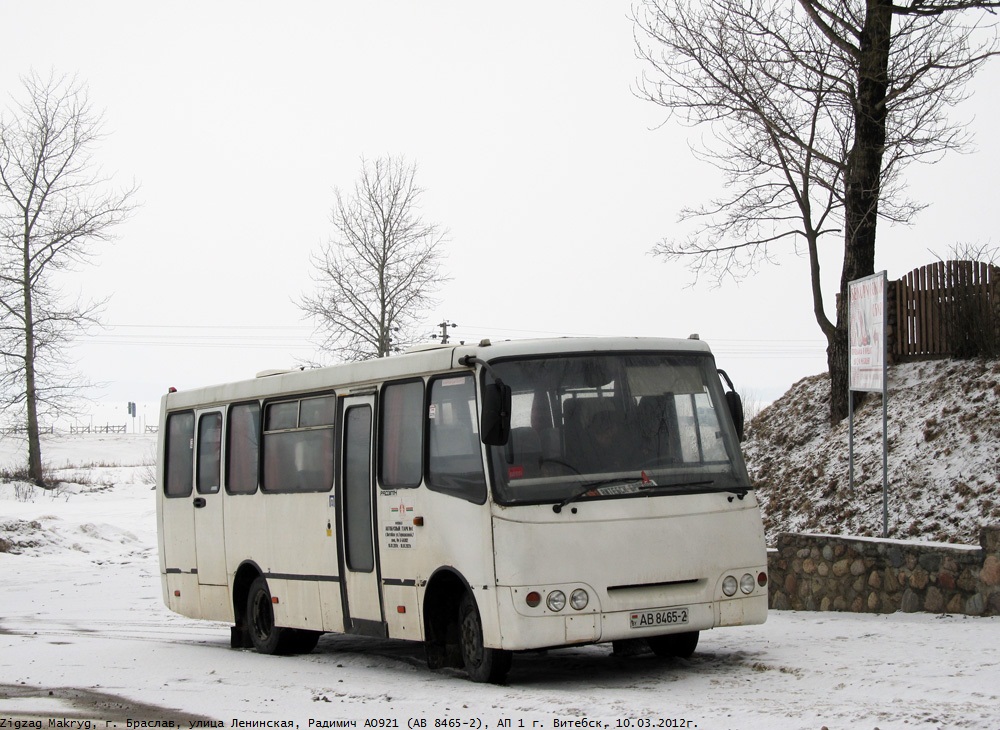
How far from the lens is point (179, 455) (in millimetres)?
16453

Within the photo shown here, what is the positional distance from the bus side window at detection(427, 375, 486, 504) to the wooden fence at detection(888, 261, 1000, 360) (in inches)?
488

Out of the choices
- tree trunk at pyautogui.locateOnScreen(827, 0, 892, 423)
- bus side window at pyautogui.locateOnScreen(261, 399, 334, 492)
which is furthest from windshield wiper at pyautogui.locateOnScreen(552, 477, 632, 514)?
tree trunk at pyautogui.locateOnScreen(827, 0, 892, 423)

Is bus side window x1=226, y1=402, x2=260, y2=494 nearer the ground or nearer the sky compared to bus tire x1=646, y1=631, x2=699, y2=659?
nearer the sky

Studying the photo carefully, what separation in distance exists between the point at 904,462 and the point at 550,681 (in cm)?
960

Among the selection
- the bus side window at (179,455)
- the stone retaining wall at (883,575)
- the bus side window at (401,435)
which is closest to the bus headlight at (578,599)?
the bus side window at (401,435)

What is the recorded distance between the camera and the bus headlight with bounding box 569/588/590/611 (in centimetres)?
965

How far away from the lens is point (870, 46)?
68.3ft

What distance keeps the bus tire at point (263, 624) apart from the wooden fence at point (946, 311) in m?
12.2

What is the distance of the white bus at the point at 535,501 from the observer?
969cm

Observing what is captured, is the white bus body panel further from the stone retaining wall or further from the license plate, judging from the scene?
the stone retaining wall

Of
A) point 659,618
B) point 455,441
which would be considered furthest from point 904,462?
point 455,441

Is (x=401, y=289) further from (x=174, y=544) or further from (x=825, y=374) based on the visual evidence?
(x=174, y=544)

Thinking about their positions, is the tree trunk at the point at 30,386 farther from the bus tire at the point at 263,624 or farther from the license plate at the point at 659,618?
the license plate at the point at 659,618

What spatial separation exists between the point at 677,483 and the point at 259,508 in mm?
5695
